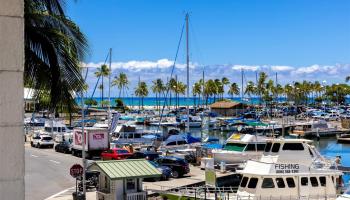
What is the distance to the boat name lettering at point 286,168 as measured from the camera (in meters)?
27.8

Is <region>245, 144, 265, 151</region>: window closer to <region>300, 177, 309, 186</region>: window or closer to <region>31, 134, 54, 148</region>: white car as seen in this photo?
<region>300, 177, 309, 186</region>: window

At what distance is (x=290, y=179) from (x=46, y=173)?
20.5 m

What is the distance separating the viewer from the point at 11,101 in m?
8.02

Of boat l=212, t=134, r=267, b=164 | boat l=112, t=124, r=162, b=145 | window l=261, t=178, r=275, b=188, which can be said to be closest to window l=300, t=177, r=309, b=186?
window l=261, t=178, r=275, b=188

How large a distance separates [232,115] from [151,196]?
11412 cm

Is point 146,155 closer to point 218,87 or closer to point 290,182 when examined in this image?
point 290,182

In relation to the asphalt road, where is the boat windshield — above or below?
above

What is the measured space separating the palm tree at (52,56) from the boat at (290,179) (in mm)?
16361

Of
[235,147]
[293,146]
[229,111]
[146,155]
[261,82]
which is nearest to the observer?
[293,146]

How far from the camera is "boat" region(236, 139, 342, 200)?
27469mm

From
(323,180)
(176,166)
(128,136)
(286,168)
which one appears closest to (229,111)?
(128,136)

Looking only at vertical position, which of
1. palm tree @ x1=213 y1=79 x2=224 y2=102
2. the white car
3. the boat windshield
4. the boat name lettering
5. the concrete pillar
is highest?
palm tree @ x1=213 y1=79 x2=224 y2=102

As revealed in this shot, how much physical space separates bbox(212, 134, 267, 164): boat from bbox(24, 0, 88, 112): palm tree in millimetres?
32842

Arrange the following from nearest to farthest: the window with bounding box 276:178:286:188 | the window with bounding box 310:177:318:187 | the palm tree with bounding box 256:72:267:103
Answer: the window with bounding box 276:178:286:188 → the window with bounding box 310:177:318:187 → the palm tree with bounding box 256:72:267:103
